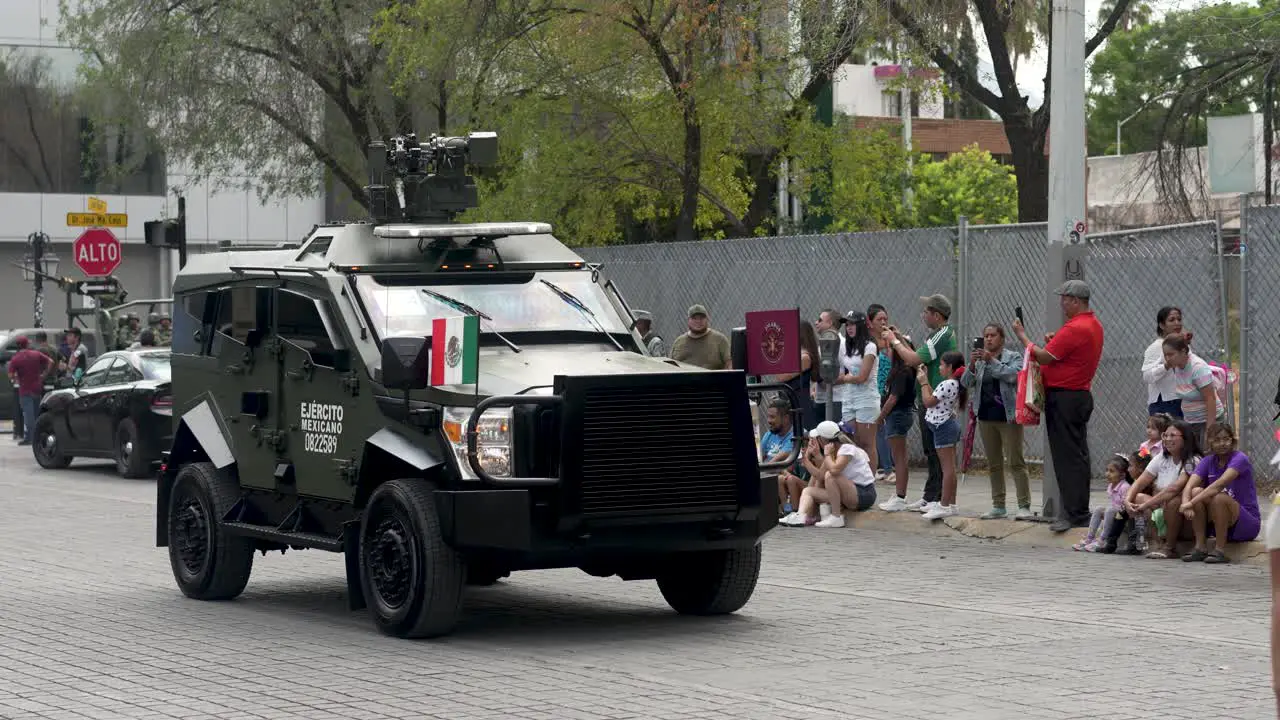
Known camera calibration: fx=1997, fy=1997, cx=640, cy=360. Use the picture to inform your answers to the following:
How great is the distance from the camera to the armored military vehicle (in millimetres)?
10391

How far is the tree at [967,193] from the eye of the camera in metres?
76.1

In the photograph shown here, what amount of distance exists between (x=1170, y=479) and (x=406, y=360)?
620 centimetres

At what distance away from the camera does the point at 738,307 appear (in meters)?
23.9

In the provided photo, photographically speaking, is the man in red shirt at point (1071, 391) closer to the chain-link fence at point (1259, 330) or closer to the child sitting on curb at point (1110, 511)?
the child sitting on curb at point (1110, 511)

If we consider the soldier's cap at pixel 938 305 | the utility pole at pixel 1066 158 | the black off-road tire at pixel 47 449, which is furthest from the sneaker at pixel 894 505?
the black off-road tire at pixel 47 449

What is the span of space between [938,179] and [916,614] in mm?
67387

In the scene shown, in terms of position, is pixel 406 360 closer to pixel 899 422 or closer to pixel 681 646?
pixel 681 646

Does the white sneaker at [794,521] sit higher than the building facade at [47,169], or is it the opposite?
the building facade at [47,169]

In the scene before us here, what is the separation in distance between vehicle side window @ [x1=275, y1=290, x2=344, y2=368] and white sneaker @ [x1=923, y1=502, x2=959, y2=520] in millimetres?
6572

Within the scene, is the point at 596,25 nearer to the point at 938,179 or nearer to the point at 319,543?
the point at 319,543

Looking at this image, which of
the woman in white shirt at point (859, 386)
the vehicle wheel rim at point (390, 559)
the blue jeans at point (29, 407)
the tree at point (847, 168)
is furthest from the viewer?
the blue jeans at point (29, 407)

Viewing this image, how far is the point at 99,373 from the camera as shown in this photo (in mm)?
25250

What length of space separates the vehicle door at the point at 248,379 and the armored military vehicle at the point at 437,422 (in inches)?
0.7

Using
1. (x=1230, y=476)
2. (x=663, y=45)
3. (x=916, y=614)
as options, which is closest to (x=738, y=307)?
(x=663, y=45)
